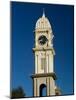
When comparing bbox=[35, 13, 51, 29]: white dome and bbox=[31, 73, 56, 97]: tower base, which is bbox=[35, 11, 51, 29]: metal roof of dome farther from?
bbox=[31, 73, 56, 97]: tower base

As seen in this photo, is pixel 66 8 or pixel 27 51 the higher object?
pixel 66 8

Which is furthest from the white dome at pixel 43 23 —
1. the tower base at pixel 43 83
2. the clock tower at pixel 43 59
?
the tower base at pixel 43 83

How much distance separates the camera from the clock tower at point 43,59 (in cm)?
259

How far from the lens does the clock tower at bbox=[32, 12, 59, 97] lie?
2.59 metres

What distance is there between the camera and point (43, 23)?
2625 millimetres

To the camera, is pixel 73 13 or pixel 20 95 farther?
pixel 73 13

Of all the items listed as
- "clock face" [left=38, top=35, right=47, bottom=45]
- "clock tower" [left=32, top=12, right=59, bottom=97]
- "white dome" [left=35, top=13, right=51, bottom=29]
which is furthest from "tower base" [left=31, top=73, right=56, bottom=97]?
"white dome" [left=35, top=13, right=51, bottom=29]

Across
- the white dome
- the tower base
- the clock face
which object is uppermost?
the white dome

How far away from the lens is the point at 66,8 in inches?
106

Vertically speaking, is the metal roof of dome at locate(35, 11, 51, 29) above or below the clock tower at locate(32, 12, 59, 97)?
above

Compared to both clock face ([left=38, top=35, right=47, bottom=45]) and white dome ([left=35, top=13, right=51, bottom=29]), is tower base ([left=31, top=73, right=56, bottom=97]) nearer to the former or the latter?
clock face ([left=38, top=35, right=47, bottom=45])

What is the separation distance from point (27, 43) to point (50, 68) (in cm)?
30
